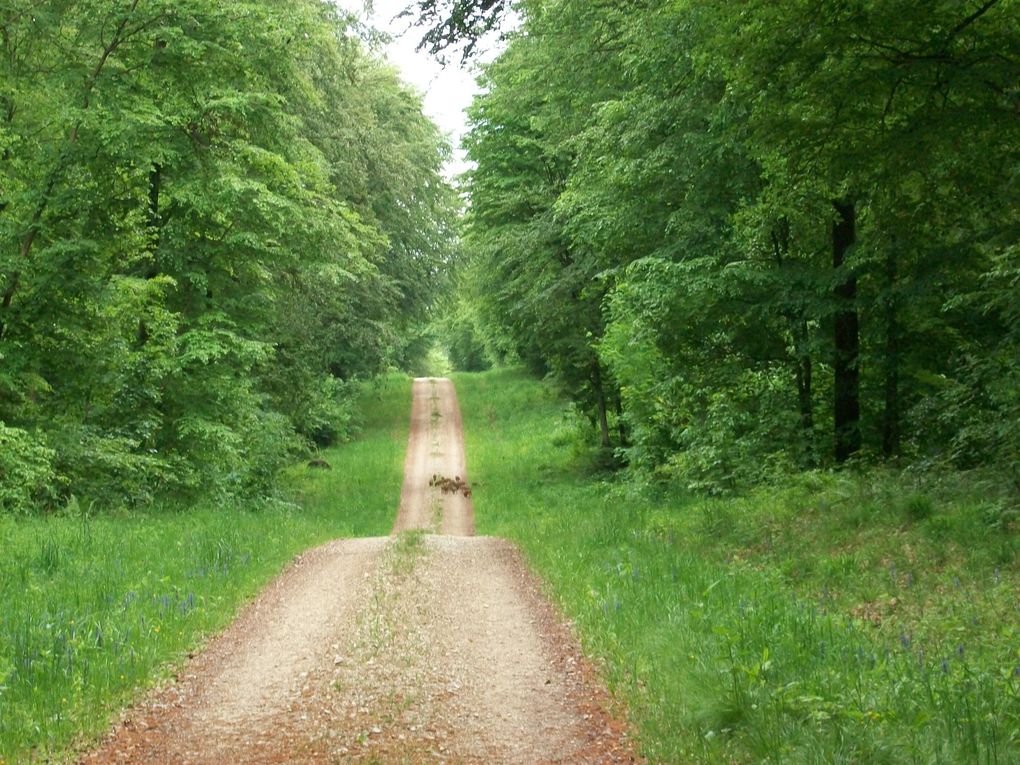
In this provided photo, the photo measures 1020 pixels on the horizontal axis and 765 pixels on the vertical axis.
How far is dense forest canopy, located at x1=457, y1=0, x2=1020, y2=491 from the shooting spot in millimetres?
9359

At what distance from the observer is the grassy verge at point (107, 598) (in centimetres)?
561

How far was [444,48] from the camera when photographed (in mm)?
8656

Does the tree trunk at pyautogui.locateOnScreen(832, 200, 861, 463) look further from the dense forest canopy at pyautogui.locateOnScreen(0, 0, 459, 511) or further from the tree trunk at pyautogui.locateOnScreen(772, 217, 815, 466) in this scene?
the dense forest canopy at pyautogui.locateOnScreen(0, 0, 459, 511)

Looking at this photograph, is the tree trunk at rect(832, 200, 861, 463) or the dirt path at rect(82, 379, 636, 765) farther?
the tree trunk at rect(832, 200, 861, 463)

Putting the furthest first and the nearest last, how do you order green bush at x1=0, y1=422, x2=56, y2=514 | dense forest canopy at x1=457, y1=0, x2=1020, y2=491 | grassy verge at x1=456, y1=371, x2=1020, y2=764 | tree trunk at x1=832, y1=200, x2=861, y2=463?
tree trunk at x1=832, y1=200, x2=861, y2=463 < green bush at x1=0, y1=422, x2=56, y2=514 < dense forest canopy at x1=457, y1=0, x2=1020, y2=491 < grassy verge at x1=456, y1=371, x2=1020, y2=764

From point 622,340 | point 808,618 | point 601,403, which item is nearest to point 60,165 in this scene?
point 622,340

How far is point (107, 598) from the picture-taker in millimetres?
8117

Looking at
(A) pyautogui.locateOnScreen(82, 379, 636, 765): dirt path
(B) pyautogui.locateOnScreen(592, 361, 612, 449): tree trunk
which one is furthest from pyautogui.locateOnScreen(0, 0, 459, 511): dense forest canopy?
(B) pyautogui.locateOnScreen(592, 361, 612, 449): tree trunk

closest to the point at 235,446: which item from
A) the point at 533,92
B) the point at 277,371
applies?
the point at 277,371

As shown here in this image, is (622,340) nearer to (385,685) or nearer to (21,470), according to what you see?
(21,470)

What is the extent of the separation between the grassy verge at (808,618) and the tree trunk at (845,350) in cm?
215

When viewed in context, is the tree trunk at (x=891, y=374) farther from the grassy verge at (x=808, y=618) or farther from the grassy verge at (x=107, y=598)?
the grassy verge at (x=107, y=598)

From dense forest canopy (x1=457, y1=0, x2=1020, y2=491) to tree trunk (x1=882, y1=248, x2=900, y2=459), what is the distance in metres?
0.04

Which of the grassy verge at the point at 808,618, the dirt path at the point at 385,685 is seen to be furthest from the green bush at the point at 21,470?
the grassy verge at the point at 808,618
